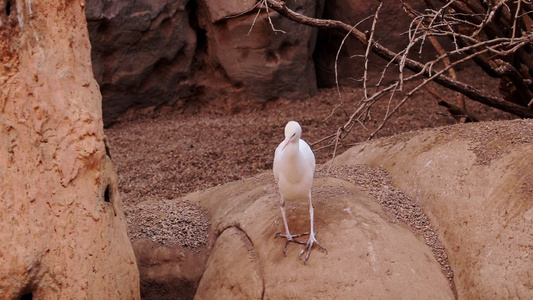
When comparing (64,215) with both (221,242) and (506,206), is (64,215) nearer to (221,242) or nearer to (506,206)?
(221,242)

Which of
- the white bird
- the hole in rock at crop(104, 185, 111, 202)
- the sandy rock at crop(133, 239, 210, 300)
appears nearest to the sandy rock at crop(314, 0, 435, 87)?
the sandy rock at crop(133, 239, 210, 300)

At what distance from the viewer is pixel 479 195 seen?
323 centimetres

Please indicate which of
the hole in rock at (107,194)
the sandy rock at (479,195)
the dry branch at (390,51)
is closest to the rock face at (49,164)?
the hole in rock at (107,194)

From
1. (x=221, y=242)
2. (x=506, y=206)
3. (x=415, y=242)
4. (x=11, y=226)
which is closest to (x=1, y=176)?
(x=11, y=226)

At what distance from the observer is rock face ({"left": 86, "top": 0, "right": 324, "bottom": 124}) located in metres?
6.71

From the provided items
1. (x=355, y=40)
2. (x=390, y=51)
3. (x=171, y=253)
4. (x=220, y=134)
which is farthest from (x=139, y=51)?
(x=171, y=253)

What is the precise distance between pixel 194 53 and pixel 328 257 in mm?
4685

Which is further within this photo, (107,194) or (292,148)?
(107,194)

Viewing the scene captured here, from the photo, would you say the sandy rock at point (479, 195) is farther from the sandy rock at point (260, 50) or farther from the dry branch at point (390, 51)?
the sandy rock at point (260, 50)

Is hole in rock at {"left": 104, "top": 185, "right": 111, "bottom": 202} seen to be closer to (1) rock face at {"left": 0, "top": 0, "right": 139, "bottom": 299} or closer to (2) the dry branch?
(1) rock face at {"left": 0, "top": 0, "right": 139, "bottom": 299}

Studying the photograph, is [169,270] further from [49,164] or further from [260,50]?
[260,50]

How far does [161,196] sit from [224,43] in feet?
7.78

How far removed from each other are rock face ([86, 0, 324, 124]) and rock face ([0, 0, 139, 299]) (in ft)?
12.1

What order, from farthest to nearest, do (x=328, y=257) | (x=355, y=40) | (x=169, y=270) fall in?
(x=355, y=40), (x=169, y=270), (x=328, y=257)
